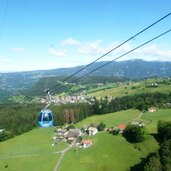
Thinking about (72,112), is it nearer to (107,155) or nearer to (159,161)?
(107,155)

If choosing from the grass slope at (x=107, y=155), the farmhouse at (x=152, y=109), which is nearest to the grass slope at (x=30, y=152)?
the grass slope at (x=107, y=155)

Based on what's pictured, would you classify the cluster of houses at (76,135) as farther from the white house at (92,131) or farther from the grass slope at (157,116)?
the grass slope at (157,116)

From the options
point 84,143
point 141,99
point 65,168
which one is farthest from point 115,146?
point 141,99

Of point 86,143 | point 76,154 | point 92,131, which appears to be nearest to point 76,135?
point 92,131

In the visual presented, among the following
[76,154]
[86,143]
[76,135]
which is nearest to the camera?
[76,154]

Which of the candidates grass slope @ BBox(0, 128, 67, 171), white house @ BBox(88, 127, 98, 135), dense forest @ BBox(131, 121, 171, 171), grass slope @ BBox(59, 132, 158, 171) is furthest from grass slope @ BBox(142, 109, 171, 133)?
dense forest @ BBox(131, 121, 171, 171)

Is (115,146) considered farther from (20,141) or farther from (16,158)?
(20,141)
